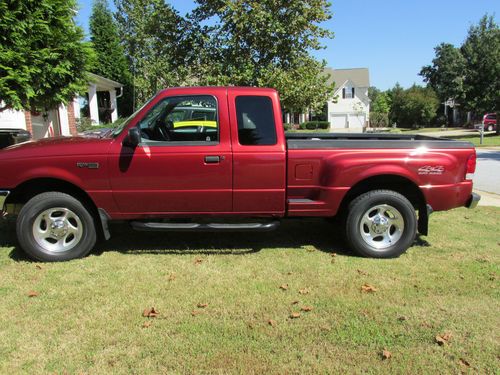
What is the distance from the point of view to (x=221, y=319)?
3682 millimetres

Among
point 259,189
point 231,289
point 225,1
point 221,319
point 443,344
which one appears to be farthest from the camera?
point 225,1

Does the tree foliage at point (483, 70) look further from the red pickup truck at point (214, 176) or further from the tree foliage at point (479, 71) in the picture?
the red pickup truck at point (214, 176)

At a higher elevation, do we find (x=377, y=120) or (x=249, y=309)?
(x=377, y=120)

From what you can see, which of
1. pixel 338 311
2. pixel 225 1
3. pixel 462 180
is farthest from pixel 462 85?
pixel 338 311

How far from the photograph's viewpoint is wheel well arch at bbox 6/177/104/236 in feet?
16.3

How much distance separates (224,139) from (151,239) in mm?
1882

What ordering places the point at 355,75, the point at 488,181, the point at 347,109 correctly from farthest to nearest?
the point at 355,75 < the point at 347,109 < the point at 488,181

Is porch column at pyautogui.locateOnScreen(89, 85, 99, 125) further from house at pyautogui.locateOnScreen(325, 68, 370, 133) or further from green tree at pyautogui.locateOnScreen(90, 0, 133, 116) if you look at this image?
house at pyautogui.locateOnScreen(325, 68, 370, 133)

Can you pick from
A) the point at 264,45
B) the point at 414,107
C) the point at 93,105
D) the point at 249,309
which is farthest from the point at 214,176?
the point at 414,107

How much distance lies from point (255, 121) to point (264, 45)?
28.2 ft

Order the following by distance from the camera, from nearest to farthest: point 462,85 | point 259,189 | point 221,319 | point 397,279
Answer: point 221,319 < point 397,279 < point 259,189 < point 462,85

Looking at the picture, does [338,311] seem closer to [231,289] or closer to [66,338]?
[231,289]

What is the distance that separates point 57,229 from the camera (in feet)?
16.1

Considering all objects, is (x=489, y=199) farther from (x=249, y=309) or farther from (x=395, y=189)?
(x=249, y=309)
